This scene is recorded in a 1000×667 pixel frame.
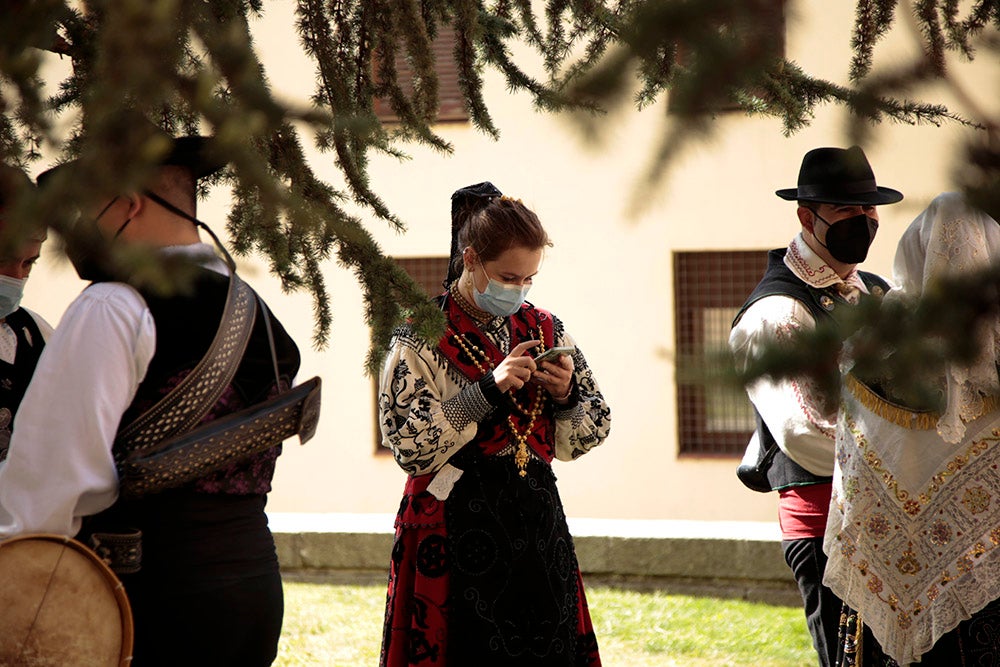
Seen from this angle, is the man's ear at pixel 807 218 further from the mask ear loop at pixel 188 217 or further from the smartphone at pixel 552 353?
the mask ear loop at pixel 188 217

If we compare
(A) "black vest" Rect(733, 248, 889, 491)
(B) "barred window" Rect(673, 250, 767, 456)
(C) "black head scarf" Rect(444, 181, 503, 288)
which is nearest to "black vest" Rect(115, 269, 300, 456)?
(C) "black head scarf" Rect(444, 181, 503, 288)

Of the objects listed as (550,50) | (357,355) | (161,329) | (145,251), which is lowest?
(357,355)

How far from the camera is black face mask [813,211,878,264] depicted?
3.82m

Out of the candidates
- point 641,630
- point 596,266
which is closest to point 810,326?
point 641,630

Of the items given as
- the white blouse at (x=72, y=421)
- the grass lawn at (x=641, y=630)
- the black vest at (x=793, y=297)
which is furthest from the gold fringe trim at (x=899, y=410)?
the grass lawn at (x=641, y=630)

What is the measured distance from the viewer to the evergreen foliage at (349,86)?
54.5 inches

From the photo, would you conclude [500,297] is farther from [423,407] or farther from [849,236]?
[849,236]

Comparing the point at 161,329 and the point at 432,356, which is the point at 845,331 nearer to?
the point at 161,329

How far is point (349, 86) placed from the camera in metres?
3.56

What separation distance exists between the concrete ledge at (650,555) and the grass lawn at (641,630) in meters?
0.11

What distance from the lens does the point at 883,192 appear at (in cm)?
390

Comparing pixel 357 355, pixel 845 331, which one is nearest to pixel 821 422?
pixel 845 331

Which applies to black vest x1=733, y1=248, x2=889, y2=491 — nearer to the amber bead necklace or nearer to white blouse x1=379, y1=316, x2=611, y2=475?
white blouse x1=379, y1=316, x2=611, y2=475

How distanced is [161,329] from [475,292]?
136 cm
